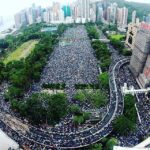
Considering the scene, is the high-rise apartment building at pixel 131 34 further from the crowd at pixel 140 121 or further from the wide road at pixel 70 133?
the wide road at pixel 70 133

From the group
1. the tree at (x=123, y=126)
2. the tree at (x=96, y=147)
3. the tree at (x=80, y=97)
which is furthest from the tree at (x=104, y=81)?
the tree at (x=96, y=147)

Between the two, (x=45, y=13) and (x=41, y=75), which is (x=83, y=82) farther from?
(x=45, y=13)

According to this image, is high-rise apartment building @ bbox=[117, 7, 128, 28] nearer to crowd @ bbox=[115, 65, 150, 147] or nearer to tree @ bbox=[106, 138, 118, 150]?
crowd @ bbox=[115, 65, 150, 147]

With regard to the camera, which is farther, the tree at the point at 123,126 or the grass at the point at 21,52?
the grass at the point at 21,52

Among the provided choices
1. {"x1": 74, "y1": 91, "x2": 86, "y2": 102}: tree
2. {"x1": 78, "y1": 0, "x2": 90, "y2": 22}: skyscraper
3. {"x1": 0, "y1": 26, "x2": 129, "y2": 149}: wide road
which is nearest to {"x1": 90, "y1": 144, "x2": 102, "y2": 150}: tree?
{"x1": 0, "y1": 26, "x2": 129, "y2": 149}: wide road

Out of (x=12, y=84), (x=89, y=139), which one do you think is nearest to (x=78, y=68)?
(x=12, y=84)

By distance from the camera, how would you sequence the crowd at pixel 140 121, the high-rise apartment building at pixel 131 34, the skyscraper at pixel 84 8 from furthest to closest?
the skyscraper at pixel 84 8 < the high-rise apartment building at pixel 131 34 < the crowd at pixel 140 121

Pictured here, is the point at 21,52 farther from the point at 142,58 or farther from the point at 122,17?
the point at 122,17

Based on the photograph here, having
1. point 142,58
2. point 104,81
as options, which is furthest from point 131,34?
point 104,81
